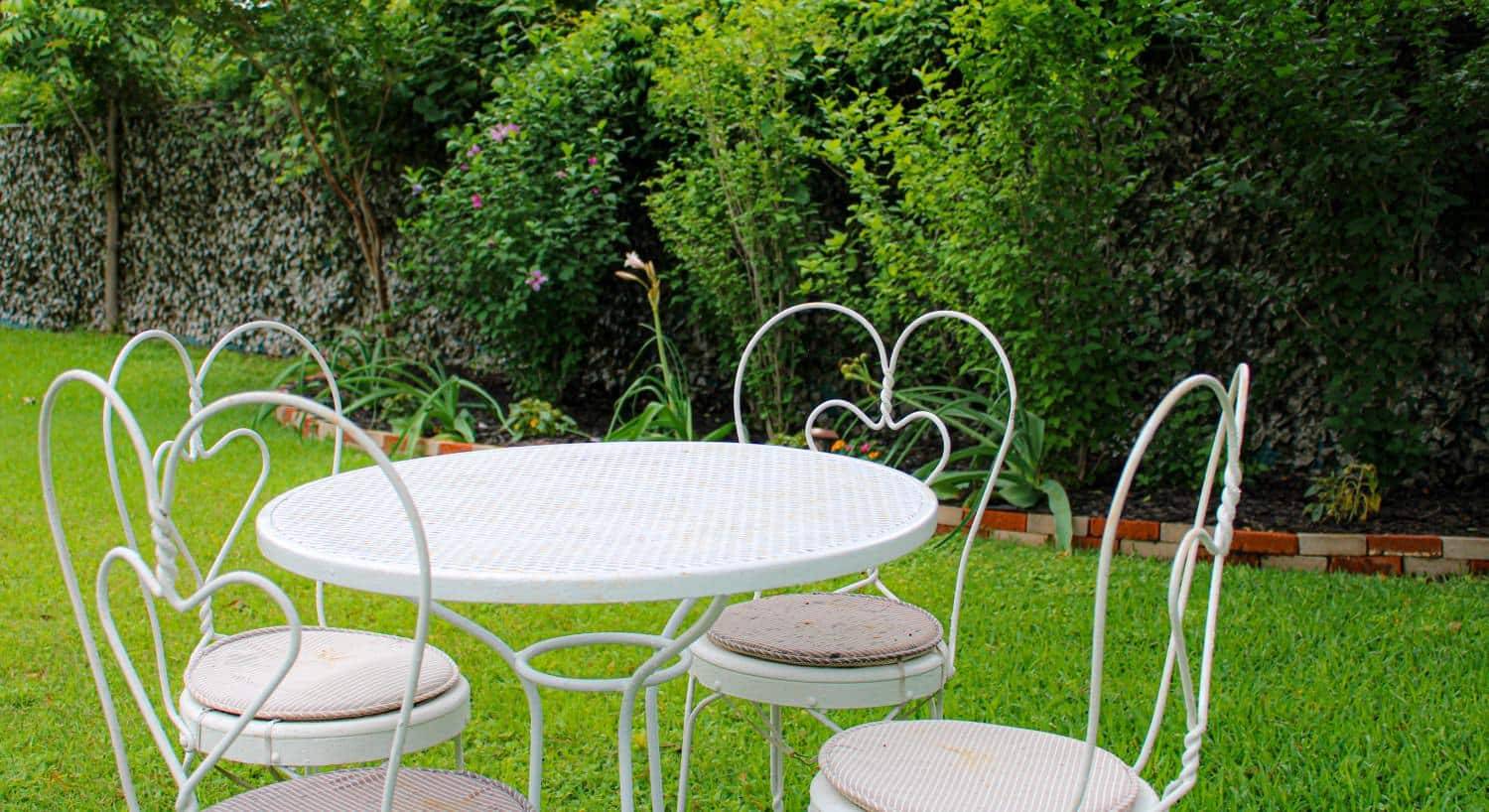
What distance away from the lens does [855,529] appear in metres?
1.62

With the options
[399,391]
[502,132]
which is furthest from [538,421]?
[502,132]

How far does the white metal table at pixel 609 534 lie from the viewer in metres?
1.40

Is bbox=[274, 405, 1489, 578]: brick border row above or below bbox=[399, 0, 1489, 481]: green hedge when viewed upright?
below

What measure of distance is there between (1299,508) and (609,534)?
3348 mm

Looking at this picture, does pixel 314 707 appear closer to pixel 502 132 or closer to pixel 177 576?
pixel 177 576

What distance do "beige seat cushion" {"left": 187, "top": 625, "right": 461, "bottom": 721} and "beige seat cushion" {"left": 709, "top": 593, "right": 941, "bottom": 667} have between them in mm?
475

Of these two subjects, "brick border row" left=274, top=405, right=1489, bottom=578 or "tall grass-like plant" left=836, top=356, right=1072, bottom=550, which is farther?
"tall grass-like plant" left=836, top=356, right=1072, bottom=550

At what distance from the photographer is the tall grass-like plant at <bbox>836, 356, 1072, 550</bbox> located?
168 inches

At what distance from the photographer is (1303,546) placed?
386 cm

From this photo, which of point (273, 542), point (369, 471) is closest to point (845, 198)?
point (369, 471)

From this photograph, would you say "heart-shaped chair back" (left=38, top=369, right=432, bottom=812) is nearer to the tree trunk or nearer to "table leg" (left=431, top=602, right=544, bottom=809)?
"table leg" (left=431, top=602, right=544, bottom=809)

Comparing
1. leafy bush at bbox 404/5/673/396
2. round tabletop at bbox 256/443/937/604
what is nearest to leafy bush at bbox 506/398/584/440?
leafy bush at bbox 404/5/673/396

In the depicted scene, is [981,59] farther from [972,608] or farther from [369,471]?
[369,471]

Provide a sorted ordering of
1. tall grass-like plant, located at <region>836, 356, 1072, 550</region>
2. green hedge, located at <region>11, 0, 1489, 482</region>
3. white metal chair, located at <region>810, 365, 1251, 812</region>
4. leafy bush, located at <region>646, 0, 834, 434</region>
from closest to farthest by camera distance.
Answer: white metal chair, located at <region>810, 365, 1251, 812</region> → green hedge, located at <region>11, 0, 1489, 482</region> → tall grass-like plant, located at <region>836, 356, 1072, 550</region> → leafy bush, located at <region>646, 0, 834, 434</region>
